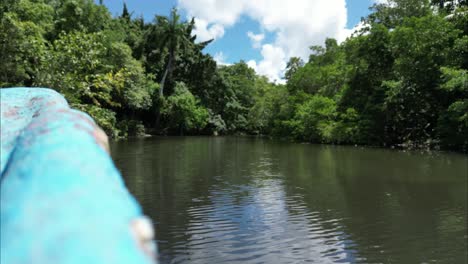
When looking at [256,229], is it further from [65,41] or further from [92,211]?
[65,41]

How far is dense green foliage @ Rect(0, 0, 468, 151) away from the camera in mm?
13484

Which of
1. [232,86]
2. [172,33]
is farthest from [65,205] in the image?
[232,86]

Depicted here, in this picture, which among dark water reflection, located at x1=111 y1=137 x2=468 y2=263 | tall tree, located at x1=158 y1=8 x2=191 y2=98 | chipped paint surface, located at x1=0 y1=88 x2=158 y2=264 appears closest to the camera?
chipped paint surface, located at x1=0 y1=88 x2=158 y2=264

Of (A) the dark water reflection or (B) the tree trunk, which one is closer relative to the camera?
(A) the dark water reflection

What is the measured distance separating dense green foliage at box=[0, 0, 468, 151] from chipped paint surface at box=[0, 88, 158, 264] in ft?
36.1

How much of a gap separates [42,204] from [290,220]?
314 inches

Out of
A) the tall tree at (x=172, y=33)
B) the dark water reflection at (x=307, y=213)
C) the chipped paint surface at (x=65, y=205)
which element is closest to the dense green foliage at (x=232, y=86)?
the tall tree at (x=172, y=33)

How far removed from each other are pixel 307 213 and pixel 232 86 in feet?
177

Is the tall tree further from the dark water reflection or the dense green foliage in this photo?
the dark water reflection

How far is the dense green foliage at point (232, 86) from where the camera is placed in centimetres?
1348

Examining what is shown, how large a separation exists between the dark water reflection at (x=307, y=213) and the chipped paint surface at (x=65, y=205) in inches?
222

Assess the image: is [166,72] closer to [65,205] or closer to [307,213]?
[307,213]

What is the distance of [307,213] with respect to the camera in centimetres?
884

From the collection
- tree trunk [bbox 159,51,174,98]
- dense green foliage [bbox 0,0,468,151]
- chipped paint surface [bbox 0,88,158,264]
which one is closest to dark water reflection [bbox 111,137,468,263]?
dense green foliage [bbox 0,0,468,151]
